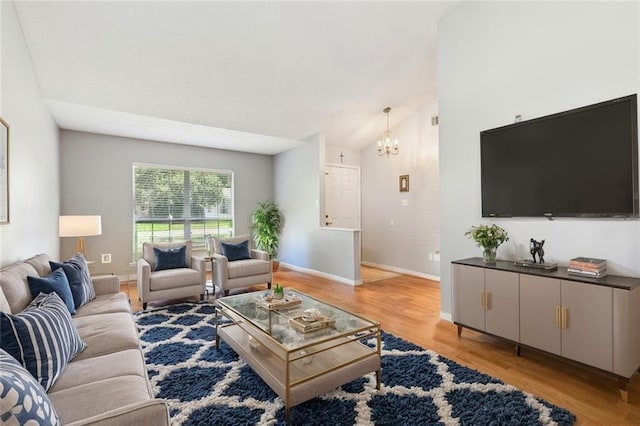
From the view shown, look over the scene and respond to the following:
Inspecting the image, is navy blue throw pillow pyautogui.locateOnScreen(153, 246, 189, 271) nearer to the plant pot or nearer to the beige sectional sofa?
the beige sectional sofa

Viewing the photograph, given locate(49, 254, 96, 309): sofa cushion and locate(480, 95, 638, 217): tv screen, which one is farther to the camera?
locate(49, 254, 96, 309): sofa cushion

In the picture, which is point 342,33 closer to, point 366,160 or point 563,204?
point 563,204

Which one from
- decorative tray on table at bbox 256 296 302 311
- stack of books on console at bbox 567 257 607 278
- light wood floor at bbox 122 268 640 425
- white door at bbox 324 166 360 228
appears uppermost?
white door at bbox 324 166 360 228

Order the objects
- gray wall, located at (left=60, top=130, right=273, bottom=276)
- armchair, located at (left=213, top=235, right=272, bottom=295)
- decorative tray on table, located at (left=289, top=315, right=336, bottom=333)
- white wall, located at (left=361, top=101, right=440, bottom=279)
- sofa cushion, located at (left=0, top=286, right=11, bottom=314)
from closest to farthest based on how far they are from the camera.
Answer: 1. sofa cushion, located at (left=0, top=286, right=11, bottom=314)
2. decorative tray on table, located at (left=289, top=315, right=336, bottom=333)
3. armchair, located at (left=213, top=235, right=272, bottom=295)
4. gray wall, located at (left=60, top=130, right=273, bottom=276)
5. white wall, located at (left=361, top=101, right=440, bottom=279)

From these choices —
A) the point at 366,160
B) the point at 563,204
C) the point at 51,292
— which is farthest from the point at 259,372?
the point at 366,160

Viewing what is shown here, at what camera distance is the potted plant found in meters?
6.29

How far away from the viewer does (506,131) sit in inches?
113

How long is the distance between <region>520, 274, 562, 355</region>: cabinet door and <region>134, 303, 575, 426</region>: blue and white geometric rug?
0.54 m

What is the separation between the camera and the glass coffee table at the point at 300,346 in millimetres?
1758

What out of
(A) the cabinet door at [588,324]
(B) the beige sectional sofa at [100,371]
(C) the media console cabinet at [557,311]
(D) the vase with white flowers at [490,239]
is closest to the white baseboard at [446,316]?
(C) the media console cabinet at [557,311]

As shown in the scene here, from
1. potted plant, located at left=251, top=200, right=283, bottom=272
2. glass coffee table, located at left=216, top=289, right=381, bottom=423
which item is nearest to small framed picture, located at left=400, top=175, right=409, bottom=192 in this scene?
potted plant, located at left=251, top=200, right=283, bottom=272

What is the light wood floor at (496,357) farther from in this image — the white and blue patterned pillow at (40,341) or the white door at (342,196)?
the white and blue patterned pillow at (40,341)

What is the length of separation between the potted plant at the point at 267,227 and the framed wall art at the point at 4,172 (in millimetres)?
4165

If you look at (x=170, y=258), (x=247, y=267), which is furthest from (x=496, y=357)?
(x=170, y=258)
